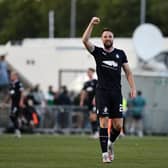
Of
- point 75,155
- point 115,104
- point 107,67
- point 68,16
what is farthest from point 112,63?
point 68,16

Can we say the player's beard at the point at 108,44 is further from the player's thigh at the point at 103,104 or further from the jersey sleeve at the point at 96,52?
the player's thigh at the point at 103,104

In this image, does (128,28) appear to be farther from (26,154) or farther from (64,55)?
(26,154)

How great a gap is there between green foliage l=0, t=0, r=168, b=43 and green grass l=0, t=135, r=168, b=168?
51.4 m

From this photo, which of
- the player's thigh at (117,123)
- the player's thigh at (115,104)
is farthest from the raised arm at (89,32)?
the player's thigh at (117,123)

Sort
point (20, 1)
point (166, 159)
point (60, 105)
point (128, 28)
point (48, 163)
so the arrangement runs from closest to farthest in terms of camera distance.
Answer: point (48, 163)
point (166, 159)
point (60, 105)
point (128, 28)
point (20, 1)

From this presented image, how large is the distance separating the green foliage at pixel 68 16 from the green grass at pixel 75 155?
51.4m

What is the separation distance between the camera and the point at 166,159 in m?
18.1

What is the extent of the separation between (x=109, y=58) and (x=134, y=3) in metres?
66.1

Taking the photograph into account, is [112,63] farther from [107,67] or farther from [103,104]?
[103,104]

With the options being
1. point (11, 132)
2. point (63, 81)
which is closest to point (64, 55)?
point (63, 81)

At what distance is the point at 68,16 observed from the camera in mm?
97000

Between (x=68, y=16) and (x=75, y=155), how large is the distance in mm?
78219

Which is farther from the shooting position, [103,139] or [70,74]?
[70,74]

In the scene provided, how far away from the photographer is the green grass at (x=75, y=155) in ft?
54.5
